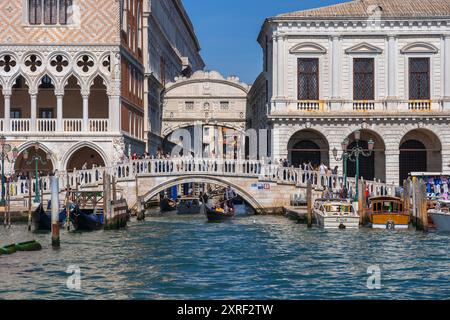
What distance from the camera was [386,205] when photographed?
23.8 m

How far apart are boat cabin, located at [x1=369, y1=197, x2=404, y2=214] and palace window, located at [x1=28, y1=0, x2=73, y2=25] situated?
13.8 m

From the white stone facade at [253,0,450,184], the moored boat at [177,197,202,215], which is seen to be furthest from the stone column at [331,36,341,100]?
the moored boat at [177,197,202,215]

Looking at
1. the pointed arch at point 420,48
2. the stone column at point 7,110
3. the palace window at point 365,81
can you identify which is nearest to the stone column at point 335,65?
the palace window at point 365,81

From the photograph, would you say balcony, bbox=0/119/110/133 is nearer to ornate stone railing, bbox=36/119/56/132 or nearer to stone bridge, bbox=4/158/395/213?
ornate stone railing, bbox=36/119/56/132

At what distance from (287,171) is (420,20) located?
8.25 metres

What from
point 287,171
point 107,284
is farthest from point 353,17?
point 107,284

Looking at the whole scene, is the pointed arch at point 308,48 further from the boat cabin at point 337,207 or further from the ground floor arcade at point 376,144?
the boat cabin at point 337,207

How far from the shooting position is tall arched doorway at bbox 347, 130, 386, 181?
32.0 meters

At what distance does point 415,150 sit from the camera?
104ft

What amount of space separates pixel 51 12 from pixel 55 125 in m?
4.24

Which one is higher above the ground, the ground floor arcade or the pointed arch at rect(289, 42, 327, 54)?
the pointed arch at rect(289, 42, 327, 54)

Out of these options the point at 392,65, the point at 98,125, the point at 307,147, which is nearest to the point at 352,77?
the point at 392,65

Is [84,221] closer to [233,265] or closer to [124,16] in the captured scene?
[233,265]

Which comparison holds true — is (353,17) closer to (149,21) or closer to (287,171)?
(287,171)
